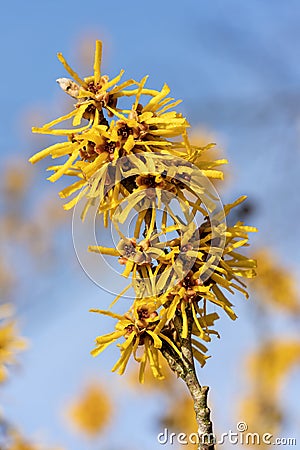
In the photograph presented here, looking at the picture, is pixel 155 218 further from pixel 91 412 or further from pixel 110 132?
pixel 91 412

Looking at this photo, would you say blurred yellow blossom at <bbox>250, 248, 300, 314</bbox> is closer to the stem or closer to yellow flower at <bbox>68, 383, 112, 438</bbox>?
yellow flower at <bbox>68, 383, 112, 438</bbox>

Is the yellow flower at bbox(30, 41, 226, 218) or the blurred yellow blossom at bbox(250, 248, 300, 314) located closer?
the yellow flower at bbox(30, 41, 226, 218)

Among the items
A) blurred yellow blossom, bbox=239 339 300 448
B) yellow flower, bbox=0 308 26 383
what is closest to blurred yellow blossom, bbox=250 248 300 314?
blurred yellow blossom, bbox=239 339 300 448

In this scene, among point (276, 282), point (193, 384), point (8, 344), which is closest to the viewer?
point (193, 384)

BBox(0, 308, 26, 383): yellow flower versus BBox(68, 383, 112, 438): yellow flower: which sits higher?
BBox(68, 383, 112, 438): yellow flower

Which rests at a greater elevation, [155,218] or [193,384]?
[155,218]

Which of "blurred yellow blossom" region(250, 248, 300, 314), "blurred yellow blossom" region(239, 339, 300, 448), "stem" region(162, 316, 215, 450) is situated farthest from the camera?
"blurred yellow blossom" region(250, 248, 300, 314)

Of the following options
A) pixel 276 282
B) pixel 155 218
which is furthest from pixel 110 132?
pixel 276 282

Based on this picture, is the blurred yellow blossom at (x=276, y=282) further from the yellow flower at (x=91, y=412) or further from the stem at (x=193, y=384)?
the stem at (x=193, y=384)
